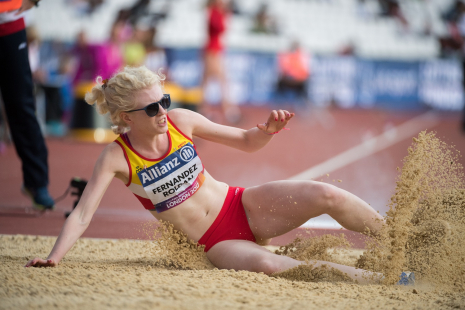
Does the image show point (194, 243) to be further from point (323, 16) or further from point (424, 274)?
point (323, 16)

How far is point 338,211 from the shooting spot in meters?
3.10

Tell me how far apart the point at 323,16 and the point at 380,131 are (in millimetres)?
6508

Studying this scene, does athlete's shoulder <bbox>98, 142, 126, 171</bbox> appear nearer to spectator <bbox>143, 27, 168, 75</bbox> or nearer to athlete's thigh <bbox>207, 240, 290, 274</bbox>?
athlete's thigh <bbox>207, 240, 290, 274</bbox>

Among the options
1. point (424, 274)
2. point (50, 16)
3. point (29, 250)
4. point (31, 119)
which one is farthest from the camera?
point (50, 16)

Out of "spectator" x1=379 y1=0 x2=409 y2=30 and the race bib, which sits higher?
the race bib

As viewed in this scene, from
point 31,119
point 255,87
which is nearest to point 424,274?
point 31,119

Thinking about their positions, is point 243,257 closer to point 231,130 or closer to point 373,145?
point 231,130

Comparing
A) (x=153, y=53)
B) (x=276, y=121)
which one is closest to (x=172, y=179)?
(x=276, y=121)

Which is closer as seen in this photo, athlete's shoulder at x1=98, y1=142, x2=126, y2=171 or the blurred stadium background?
athlete's shoulder at x1=98, y1=142, x2=126, y2=171

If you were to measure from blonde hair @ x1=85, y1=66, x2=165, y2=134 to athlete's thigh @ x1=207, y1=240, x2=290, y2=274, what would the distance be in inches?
38.2

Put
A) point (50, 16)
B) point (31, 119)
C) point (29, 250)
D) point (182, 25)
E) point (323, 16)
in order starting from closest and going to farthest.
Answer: point (29, 250) → point (31, 119) → point (50, 16) → point (182, 25) → point (323, 16)

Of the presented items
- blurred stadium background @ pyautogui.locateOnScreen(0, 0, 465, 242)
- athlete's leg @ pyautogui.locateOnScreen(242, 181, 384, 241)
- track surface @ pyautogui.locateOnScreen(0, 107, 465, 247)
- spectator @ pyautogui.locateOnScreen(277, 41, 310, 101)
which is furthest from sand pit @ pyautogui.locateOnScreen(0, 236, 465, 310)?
spectator @ pyautogui.locateOnScreen(277, 41, 310, 101)

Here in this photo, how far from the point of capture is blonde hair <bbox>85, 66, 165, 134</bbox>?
122 inches

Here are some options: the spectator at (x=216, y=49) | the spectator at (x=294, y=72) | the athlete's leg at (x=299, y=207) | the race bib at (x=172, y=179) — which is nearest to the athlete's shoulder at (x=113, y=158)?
the race bib at (x=172, y=179)
